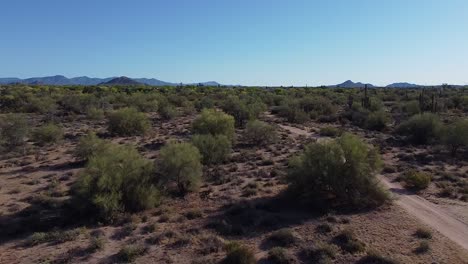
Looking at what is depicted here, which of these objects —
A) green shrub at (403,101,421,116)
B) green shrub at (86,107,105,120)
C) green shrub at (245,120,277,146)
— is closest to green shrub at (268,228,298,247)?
green shrub at (245,120,277,146)

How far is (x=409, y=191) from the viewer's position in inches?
793

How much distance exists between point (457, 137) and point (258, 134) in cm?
1341

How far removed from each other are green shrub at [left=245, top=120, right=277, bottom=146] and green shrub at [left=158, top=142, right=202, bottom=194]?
13.3 meters

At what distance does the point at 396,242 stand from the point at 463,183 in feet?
30.2

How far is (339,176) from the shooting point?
1791 cm

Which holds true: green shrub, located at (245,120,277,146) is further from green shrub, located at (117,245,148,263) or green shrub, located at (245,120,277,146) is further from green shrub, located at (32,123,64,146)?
green shrub, located at (117,245,148,263)

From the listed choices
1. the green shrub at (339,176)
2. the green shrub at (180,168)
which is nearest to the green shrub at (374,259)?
the green shrub at (339,176)

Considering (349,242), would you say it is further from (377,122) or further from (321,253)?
(377,122)

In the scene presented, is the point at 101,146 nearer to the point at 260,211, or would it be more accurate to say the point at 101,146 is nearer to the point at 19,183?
the point at 19,183

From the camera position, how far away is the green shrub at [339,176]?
1764cm

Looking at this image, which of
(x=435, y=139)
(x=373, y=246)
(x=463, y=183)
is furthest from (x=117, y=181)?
(x=435, y=139)

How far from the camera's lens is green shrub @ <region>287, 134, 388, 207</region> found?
17641 mm

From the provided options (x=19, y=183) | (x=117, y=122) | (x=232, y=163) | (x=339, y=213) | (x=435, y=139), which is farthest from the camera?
(x=117, y=122)

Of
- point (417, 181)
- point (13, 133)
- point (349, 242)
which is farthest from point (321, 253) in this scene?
point (13, 133)
